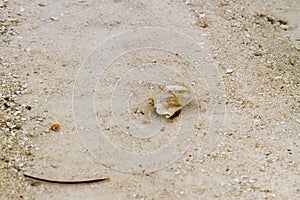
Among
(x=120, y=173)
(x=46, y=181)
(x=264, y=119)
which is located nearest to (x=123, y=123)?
(x=120, y=173)

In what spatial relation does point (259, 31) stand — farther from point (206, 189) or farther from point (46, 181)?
point (46, 181)

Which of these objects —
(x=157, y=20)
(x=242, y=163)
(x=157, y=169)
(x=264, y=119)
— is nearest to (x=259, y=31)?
(x=157, y=20)

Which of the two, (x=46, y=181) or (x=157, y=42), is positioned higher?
(x=157, y=42)

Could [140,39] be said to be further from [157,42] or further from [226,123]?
[226,123]

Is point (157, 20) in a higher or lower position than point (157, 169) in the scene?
higher

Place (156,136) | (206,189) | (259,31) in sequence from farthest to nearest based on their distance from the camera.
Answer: (259,31) < (156,136) < (206,189)

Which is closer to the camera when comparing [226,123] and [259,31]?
[226,123]

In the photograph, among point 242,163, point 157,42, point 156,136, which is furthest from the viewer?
point 157,42
